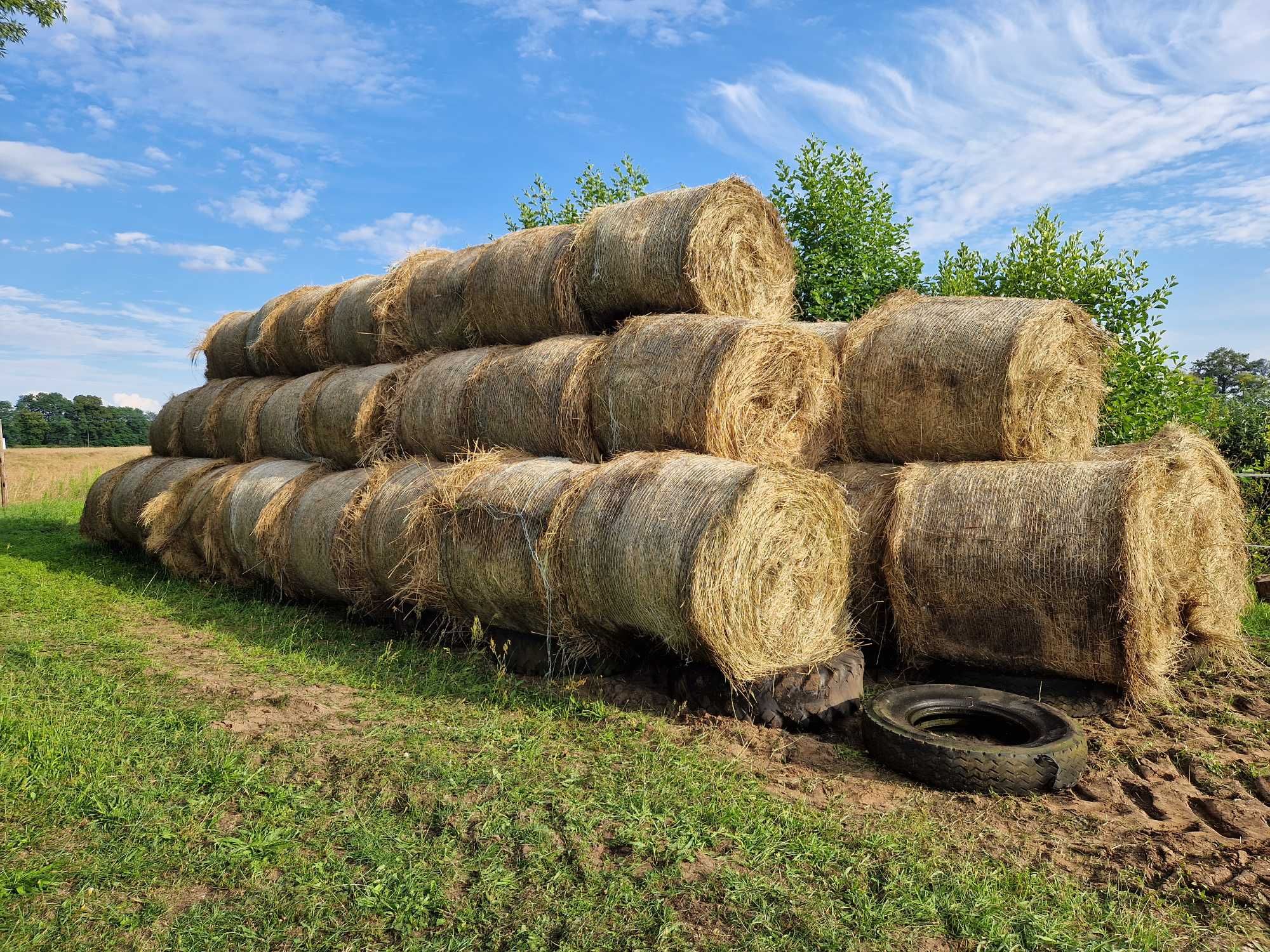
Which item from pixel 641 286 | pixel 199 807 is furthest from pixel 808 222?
pixel 199 807

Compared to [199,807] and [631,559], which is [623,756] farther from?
[199,807]

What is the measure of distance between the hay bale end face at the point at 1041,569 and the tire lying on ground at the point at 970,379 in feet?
1.67

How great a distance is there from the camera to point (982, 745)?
492 centimetres

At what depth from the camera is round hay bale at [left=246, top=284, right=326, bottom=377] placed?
1100cm

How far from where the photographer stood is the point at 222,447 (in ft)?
38.7

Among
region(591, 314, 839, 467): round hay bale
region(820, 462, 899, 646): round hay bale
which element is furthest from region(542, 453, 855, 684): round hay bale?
region(591, 314, 839, 467): round hay bale

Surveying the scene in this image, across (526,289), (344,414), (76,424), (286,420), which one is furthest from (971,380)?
(76,424)

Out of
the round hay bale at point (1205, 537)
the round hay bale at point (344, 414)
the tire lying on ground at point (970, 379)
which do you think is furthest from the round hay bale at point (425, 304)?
the round hay bale at point (1205, 537)

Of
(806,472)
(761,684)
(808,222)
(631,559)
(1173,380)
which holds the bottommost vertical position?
(761,684)

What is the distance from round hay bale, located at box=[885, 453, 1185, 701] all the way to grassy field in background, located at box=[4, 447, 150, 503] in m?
18.4

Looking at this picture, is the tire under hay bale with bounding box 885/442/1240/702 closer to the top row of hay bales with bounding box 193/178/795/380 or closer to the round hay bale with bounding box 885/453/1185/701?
the round hay bale with bounding box 885/453/1185/701

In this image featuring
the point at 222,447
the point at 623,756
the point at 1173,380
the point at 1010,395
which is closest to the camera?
the point at 623,756

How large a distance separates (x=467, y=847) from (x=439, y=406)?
A: 511cm

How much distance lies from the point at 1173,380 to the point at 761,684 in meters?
8.19
